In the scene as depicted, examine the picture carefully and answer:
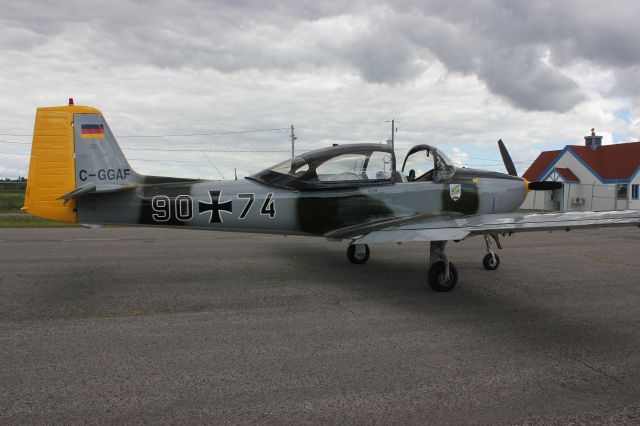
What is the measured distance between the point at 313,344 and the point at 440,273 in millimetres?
3077

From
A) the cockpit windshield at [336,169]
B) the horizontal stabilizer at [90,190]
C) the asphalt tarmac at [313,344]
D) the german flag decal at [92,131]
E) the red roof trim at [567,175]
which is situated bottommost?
the asphalt tarmac at [313,344]

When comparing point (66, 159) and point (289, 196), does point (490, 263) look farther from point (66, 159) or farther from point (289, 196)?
point (66, 159)

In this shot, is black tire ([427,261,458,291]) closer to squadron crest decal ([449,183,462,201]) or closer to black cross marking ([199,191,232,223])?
squadron crest decal ([449,183,462,201])

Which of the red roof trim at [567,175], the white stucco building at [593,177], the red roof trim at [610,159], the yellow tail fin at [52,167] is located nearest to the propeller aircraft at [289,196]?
the yellow tail fin at [52,167]

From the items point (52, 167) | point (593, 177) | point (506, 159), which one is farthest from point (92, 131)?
point (593, 177)

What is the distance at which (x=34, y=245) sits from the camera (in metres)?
11.6

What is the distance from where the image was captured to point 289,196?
784cm

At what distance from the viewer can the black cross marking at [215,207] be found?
7500mm

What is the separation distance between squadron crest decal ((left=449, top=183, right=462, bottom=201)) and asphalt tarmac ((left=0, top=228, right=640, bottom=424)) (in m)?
1.47

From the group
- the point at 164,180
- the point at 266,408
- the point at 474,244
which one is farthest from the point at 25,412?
the point at 474,244

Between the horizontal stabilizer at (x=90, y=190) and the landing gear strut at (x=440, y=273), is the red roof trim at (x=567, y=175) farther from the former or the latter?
the horizontal stabilizer at (x=90, y=190)

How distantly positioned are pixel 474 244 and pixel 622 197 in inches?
1230

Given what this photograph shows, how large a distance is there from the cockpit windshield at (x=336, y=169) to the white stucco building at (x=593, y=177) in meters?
34.3

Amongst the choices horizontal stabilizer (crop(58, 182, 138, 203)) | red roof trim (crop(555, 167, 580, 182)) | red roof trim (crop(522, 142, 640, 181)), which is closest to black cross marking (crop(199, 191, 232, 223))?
horizontal stabilizer (crop(58, 182, 138, 203))
